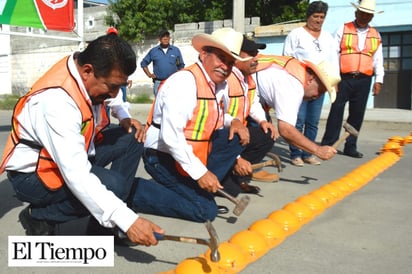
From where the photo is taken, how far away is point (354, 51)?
5.34 meters

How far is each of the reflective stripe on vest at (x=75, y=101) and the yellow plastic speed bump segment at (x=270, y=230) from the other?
1180 millimetres

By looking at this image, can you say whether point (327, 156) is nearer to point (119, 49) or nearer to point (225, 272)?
point (225, 272)

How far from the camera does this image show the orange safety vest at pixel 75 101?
2291mm

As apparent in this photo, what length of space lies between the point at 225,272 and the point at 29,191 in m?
1.08

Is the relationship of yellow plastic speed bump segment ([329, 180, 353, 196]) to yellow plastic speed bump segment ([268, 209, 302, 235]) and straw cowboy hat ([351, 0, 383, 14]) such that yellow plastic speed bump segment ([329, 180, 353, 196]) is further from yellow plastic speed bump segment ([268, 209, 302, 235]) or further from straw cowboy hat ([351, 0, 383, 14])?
straw cowboy hat ([351, 0, 383, 14])

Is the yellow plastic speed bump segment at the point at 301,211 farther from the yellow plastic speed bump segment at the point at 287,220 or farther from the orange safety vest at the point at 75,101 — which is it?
the orange safety vest at the point at 75,101

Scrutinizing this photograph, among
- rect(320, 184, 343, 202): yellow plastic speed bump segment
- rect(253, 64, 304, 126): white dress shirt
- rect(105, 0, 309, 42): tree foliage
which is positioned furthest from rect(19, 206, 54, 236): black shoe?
rect(105, 0, 309, 42): tree foliage

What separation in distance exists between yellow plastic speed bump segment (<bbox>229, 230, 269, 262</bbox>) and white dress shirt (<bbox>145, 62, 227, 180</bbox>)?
43 centimetres

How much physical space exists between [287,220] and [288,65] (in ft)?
4.13

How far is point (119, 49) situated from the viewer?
7.34 feet

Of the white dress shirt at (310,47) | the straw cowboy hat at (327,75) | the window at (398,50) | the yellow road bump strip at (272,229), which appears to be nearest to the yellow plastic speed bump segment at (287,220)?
the yellow road bump strip at (272,229)

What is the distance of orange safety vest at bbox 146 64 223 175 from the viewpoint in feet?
9.89

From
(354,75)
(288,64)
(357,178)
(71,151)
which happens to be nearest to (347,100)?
(354,75)

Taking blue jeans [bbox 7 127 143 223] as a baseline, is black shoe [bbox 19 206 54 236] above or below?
below
